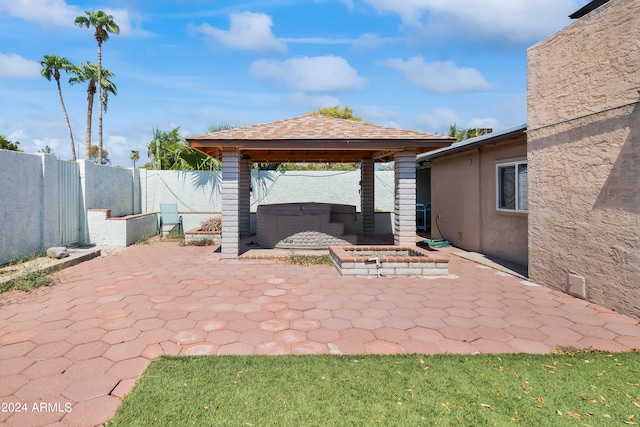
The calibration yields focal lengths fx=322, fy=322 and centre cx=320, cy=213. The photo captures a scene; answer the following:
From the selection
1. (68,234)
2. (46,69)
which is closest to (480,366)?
(68,234)

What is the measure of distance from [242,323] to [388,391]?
209 cm

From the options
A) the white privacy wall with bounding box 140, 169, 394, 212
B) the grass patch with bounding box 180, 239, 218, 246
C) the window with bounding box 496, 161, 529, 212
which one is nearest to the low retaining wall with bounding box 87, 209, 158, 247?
the grass patch with bounding box 180, 239, 218, 246

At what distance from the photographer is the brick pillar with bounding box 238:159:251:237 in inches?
434

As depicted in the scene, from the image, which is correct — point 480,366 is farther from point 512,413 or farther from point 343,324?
point 343,324

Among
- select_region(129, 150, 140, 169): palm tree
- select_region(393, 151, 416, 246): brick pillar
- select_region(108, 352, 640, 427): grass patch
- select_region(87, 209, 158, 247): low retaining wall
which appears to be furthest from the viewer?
select_region(129, 150, 140, 169): palm tree

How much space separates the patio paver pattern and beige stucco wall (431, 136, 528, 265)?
1.78m

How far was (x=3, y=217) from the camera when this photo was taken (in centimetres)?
665

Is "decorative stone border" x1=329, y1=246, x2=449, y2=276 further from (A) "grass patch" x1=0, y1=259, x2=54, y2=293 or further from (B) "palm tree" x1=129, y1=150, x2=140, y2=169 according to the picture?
(B) "palm tree" x1=129, y1=150, x2=140, y2=169

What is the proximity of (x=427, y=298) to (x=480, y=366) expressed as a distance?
2.11 metres

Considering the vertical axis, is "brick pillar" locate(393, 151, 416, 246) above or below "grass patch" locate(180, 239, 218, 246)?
above

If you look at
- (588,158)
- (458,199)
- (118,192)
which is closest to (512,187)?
(458,199)

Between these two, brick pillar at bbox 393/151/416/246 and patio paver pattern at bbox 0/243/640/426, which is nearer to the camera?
patio paver pattern at bbox 0/243/640/426

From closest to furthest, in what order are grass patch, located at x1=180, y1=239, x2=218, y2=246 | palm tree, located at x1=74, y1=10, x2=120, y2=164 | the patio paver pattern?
the patio paver pattern, grass patch, located at x1=180, y1=239, x2=218, y2=246, palm tree, located at x1=74, y1=10, x2=120, y2=164

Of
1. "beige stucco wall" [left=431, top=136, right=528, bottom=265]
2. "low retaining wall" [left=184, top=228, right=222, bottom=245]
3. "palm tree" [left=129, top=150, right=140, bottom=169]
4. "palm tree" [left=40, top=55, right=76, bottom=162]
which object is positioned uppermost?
"palm tree" [left=40, top=55, right=76, bottom=162]
